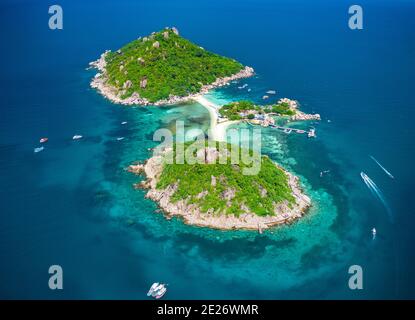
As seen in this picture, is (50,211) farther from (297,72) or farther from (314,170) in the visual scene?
(297,72)

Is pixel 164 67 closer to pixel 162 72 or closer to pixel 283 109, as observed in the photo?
pixel 162 72

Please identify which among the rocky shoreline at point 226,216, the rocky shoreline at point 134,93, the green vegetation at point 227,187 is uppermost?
the rocky shoreline at point 134,93

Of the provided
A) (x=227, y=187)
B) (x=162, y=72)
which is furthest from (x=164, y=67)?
(x=227, y=187)

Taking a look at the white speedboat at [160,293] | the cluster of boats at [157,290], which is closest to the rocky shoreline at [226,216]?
the cluster of boats at [157,290]

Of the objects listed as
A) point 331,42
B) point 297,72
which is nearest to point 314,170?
point 297,72

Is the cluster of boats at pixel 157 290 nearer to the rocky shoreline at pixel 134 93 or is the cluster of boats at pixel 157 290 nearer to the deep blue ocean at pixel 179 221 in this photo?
the deep blue ocean at pixel 179 221

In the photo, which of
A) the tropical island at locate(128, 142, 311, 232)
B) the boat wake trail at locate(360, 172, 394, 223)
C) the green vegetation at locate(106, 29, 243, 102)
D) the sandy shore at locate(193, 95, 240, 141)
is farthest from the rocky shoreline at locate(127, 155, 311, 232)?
the green vegetation at locate(106, 29, 243, 102)
